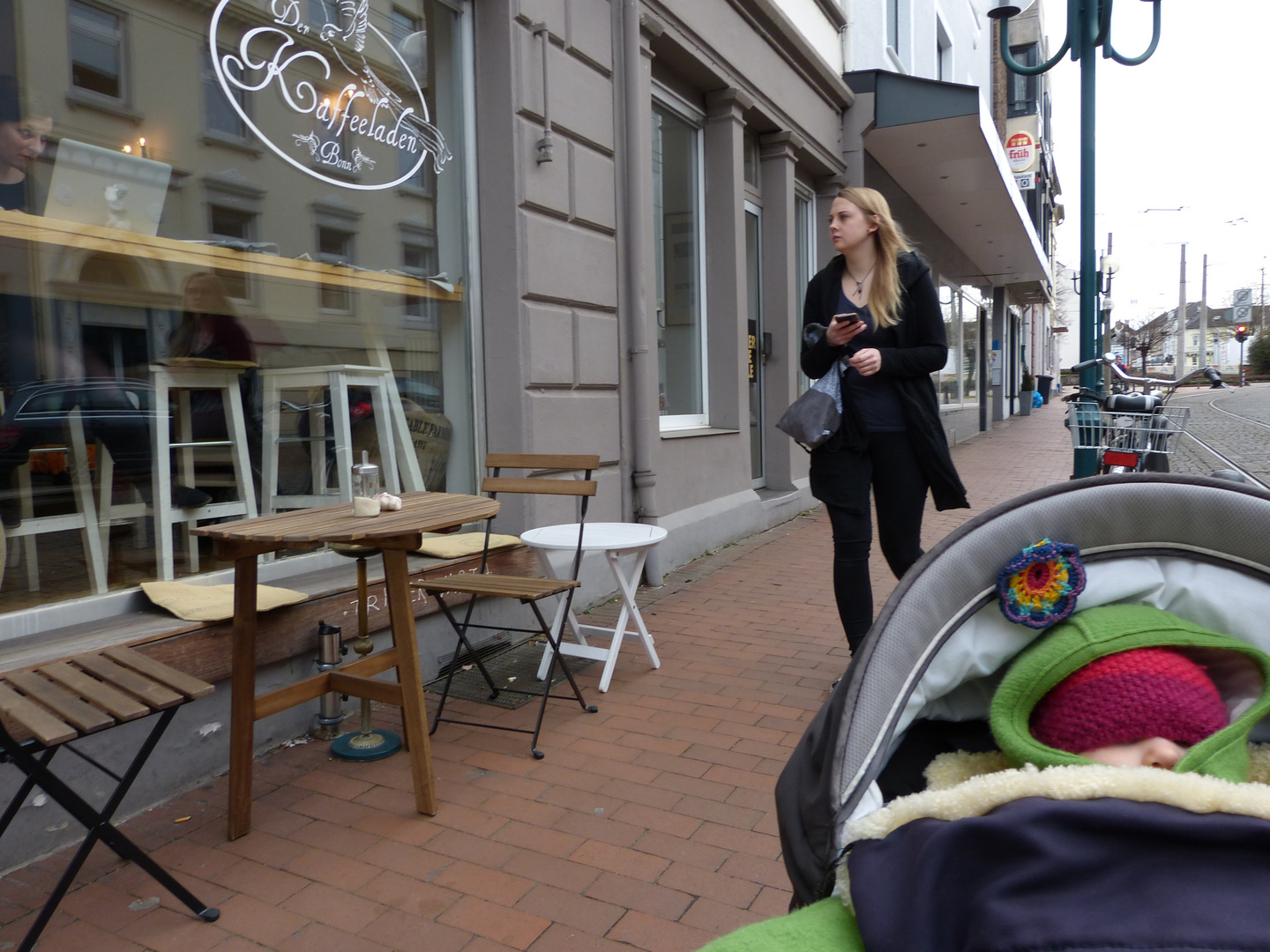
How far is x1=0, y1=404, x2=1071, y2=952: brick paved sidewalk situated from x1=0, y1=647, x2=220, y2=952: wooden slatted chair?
0.21m

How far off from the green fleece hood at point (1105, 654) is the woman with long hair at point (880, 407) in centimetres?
218

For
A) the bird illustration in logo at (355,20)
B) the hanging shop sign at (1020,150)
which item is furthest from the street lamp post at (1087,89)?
the hanging shop sign at (1020,150)

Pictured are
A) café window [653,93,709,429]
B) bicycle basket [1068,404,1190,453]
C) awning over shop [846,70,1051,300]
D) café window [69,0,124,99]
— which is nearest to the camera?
café window [69,0,124,99]

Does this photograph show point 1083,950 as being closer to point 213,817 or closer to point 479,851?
point 479,851

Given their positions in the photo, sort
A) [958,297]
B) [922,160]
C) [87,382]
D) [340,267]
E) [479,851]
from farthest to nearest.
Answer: [958,297] → [922,160] → [340,267] → [87,382] → [479,851]

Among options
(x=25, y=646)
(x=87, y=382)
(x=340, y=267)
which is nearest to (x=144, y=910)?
(x=25, y=646)

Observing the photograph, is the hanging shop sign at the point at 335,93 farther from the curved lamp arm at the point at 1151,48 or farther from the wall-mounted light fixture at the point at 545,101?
the curved lamp arm at the point at 1151,48

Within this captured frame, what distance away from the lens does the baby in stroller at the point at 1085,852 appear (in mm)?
942

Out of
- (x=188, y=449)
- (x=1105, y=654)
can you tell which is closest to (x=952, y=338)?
(x=188, y=449)

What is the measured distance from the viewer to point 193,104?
12.8 feet

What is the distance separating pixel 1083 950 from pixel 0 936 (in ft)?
8.32

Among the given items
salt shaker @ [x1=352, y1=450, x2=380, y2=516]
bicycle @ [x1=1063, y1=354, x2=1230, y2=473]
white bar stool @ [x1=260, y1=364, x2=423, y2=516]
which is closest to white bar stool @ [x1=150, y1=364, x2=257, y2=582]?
white bar stool @ [x1=260, y1=364, x2=423, y2=516]

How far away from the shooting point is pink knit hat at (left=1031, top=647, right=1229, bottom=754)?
133 cm

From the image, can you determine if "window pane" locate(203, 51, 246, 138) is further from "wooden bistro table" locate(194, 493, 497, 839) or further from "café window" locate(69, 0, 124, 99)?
"wooden bistro table" locate(194, 493, 497, 839)
